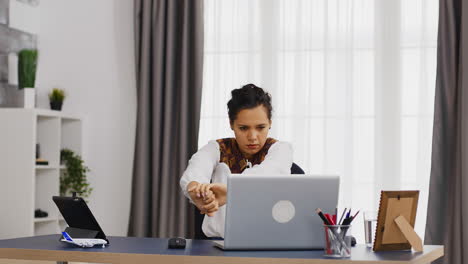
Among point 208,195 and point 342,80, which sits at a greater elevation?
point 342,80

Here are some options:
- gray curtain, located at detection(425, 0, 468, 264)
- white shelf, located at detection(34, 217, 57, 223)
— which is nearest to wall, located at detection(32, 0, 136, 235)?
white shelf, located at detection(34, 217, 57, 223)

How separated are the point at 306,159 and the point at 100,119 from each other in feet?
4.47

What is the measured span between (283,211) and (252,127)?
2.71ft

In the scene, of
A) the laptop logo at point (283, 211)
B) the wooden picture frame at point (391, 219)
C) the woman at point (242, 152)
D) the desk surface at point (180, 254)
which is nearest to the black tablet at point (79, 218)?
the desk surface at point (180, 254)

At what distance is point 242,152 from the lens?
2.97 m

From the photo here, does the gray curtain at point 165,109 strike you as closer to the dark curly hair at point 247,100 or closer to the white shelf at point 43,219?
the white shelf at point 43,219

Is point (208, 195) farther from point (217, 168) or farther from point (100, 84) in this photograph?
point (100, 84)

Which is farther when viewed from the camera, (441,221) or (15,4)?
(15,4)

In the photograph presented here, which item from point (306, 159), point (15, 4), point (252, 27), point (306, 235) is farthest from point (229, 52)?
point (306, 235)

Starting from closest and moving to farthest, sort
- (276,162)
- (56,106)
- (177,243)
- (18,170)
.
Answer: (177,243)
(276,162)
(18,170)
(56,106)

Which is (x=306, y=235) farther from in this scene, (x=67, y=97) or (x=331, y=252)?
(x=67, y=97)

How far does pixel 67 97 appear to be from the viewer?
4.44 meters

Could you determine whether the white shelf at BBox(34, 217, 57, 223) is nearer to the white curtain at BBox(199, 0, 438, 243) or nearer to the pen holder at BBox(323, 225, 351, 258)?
the white curtain at BBox(199, 0, 438, 243)

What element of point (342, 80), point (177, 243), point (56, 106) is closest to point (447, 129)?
point (342, 80)
